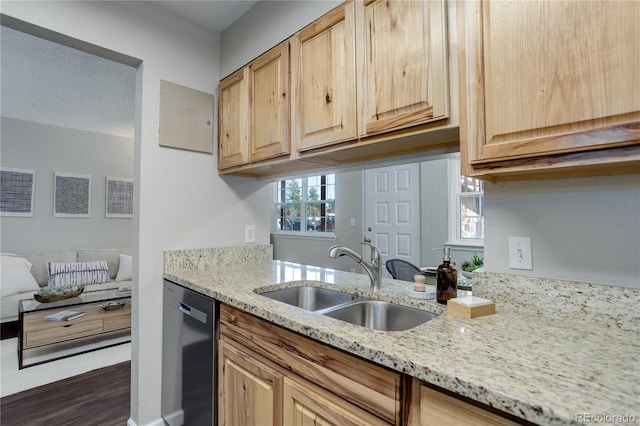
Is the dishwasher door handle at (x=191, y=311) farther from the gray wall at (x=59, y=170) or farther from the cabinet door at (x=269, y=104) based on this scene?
the gray wall at (x=59, y=170)

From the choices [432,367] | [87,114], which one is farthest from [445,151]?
A: [87,114]

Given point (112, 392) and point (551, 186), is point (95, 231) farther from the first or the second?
point (551, 186)

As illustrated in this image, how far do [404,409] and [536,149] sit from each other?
74 cm

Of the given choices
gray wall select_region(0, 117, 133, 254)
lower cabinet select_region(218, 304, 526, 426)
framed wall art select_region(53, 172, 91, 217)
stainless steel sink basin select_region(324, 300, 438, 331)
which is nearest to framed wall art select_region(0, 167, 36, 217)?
gray wall select_region(0, 117, 133, 254)

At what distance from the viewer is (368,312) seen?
4.49 feet

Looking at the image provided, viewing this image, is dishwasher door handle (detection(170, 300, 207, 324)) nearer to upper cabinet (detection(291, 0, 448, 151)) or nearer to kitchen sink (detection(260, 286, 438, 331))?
kitchen sink (detection(260, 286, 438, 331))

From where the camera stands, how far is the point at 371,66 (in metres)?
1.24

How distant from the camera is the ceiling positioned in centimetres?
202

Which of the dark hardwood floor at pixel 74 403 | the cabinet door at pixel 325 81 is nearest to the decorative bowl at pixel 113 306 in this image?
the dark hardwood floor at pixel 74 403

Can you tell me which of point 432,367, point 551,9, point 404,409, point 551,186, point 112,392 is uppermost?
point 551,9

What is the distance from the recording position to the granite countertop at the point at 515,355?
57cm

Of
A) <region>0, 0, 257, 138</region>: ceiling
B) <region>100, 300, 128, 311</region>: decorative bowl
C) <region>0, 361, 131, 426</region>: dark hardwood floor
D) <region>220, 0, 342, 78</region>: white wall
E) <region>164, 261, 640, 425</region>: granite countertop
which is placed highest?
<region>0, 0, 257, 138</region>: ceiling

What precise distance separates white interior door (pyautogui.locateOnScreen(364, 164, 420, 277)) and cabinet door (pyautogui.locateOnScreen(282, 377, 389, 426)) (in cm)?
359

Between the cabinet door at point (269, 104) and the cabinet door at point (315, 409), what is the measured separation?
1.07 meters
